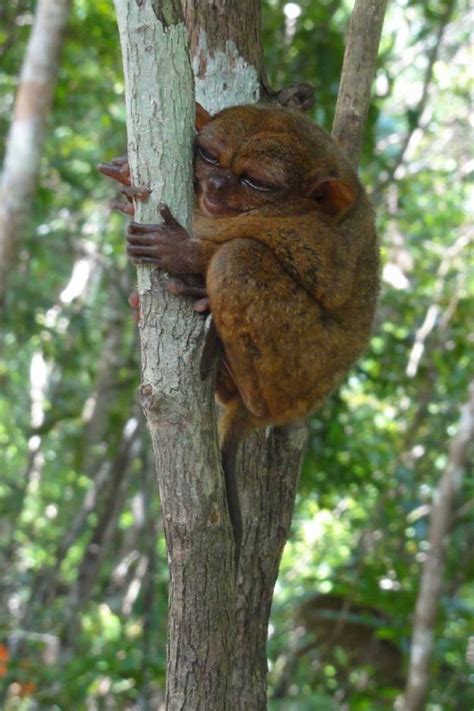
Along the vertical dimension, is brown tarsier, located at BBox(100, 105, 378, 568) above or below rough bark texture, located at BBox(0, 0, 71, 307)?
below

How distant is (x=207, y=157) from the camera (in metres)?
3.07

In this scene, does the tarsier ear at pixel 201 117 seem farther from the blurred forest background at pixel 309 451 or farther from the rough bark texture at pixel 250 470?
the blurred forest background at pixel 309 451

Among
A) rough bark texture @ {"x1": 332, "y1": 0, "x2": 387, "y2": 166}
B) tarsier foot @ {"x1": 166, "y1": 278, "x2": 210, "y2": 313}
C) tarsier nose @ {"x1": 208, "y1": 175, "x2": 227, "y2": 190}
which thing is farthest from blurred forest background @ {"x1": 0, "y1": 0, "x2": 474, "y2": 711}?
tarsier foot @ {"x1": 166, "y1": 278, "x2": 210, "y2": 313}

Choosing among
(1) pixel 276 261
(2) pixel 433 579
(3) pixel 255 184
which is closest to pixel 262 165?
(3) pixel 255 184

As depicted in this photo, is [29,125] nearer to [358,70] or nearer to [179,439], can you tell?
[358,70]

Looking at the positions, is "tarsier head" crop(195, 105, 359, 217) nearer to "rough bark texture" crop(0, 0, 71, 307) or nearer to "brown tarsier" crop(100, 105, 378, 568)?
"brown tarsier" crop(100, 105, 378, 568)

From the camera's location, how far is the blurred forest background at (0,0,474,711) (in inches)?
241

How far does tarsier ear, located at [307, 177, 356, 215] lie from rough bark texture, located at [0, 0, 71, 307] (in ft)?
10.4

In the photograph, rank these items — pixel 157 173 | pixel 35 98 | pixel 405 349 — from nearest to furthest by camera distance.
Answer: pixel 157 173, pixel 35 98, pixel 405 349

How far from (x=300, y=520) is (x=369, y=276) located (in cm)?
660

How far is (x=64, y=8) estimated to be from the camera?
240 inches

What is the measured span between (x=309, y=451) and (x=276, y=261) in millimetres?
3341

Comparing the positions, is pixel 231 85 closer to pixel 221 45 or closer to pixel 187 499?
pixel 221 45

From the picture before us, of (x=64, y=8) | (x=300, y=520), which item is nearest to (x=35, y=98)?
(x=64, y=8)
